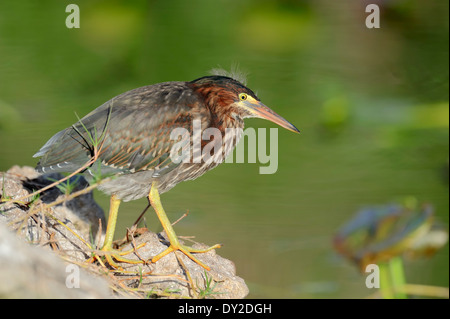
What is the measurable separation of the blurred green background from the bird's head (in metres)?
1.22

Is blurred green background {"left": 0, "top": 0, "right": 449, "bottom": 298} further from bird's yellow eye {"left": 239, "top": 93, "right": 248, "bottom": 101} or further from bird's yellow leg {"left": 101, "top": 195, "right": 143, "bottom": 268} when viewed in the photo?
bird's yellow eye {"left": 239, "top": 93, "right": 248, "bottom": 101}

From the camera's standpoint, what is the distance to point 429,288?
4.12 m

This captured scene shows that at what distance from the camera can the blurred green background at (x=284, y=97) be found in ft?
15.3

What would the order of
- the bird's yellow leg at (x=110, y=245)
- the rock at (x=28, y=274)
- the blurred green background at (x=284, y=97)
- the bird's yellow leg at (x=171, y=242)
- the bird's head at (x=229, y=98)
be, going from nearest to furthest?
1. the rock at (x=28, y=274)
2. the bird's yellow leg at (x=110, y=245)
3. the bird's yellow leg at (x=171, y=242)
4. the bird's head at (x=229, y=98)
5. the blurred green background at (x=284, y=97)

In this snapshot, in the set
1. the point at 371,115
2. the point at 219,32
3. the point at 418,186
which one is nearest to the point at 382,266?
the point at 418,186

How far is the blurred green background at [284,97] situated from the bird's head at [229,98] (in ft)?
3.99

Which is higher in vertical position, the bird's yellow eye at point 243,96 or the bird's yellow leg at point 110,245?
the bird's yellow eye at point 243,96

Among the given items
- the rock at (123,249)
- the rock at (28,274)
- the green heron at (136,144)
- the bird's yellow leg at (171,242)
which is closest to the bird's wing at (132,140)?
the green heron at (136,144)

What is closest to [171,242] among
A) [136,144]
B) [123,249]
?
[123,249]

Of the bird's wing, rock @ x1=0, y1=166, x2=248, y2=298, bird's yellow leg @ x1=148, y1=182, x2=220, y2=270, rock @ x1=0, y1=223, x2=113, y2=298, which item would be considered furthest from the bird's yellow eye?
rock @ x1=0, y1=223, x2=113, y2=298

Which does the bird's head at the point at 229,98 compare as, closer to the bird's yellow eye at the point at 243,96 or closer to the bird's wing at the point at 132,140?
the bird's yellow eye at the point at 243,96

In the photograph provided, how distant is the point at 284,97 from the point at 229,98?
329 centimetres

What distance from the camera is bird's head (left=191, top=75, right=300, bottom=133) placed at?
344 cm
